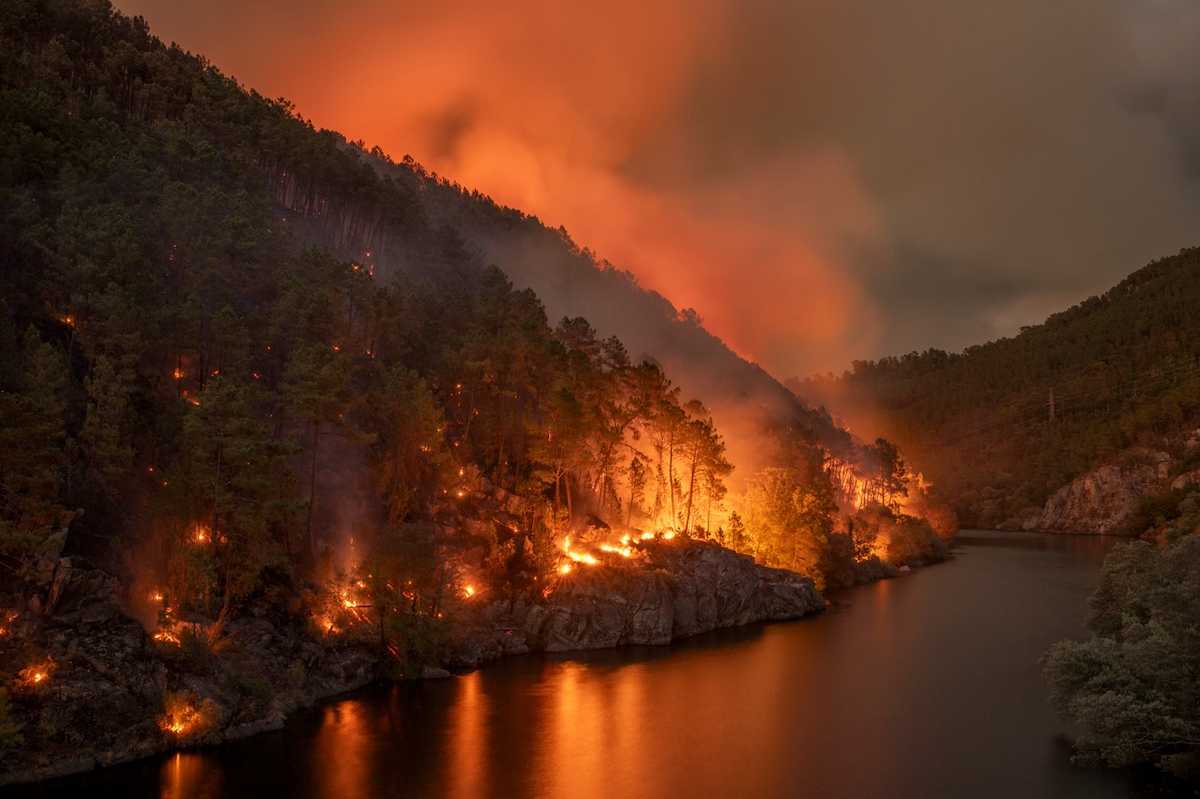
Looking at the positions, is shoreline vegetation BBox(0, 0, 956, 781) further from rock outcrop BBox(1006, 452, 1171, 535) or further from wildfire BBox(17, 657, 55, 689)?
rock outcrop BBox(1006, 452, 1171, 535)

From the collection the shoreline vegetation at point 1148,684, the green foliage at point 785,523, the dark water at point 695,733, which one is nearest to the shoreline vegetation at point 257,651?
the dark water at point 695,733

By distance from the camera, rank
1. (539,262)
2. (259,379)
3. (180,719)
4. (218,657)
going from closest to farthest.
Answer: (180,719) → (218,657) → (259,379) → (539,262)

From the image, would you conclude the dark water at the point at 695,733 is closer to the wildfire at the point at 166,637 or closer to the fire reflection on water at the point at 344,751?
the fire reflection on water at the point at 344,751

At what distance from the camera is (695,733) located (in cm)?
4194

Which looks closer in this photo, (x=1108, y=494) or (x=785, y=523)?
(x=785, y=523)

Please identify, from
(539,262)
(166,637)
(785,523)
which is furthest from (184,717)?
(539,262)

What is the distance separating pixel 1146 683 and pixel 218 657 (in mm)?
42543

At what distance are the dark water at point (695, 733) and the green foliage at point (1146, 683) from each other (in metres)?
2.20

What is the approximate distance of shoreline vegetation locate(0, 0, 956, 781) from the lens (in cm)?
3666

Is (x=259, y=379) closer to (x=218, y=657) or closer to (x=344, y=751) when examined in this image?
(x=218, y=657)

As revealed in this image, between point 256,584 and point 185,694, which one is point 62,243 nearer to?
point 256,584

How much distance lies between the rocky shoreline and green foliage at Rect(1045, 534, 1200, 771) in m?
31.3

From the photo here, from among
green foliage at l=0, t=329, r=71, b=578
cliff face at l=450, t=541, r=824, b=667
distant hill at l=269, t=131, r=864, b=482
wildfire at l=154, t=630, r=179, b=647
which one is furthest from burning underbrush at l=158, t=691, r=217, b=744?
distant hill at l=269, t=131, r=864, b=482

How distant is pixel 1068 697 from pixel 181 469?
4532 centimetres
